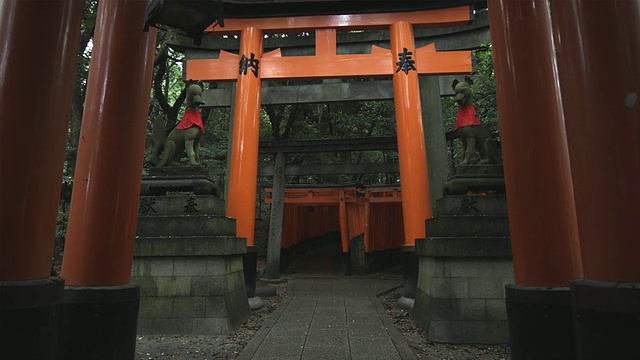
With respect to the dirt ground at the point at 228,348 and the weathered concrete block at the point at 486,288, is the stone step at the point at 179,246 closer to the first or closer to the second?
the dirt ground at the point at 228,348

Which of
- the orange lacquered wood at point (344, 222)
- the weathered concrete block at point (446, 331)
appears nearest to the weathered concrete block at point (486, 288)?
the weathered concrete block at point (446, 331)

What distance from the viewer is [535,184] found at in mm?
2500

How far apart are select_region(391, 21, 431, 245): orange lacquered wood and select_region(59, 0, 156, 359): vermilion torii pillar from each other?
513 cm

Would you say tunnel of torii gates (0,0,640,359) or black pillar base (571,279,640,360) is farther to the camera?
tunnel of torii gates (0,0,640,359)

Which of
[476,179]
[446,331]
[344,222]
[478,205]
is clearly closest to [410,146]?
[476,179]

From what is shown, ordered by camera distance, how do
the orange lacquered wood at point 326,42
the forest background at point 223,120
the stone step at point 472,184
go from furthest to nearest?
1. the forest background at point 223,120
2. the orange lacquered wood at point 326,42
3. the stone step at point 472,184

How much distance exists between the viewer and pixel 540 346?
A: 2.21 m

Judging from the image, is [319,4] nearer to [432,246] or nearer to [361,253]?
[432,246]

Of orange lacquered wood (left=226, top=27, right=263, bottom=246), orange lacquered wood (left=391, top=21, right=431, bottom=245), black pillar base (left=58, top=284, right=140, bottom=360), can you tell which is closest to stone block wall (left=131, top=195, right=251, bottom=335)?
orange lacquered wood (left=226, top=27, right=263, bottom=246)

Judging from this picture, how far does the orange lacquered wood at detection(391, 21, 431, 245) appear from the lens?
6766 millimetres

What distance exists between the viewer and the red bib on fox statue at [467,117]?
213 inches

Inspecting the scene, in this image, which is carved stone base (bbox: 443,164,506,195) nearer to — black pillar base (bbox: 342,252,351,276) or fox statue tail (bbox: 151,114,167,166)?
fox statue tail (bbox: 151,114,167,166)

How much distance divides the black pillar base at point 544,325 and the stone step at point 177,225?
156 inches

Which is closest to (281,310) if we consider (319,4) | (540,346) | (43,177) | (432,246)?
(432,246)
